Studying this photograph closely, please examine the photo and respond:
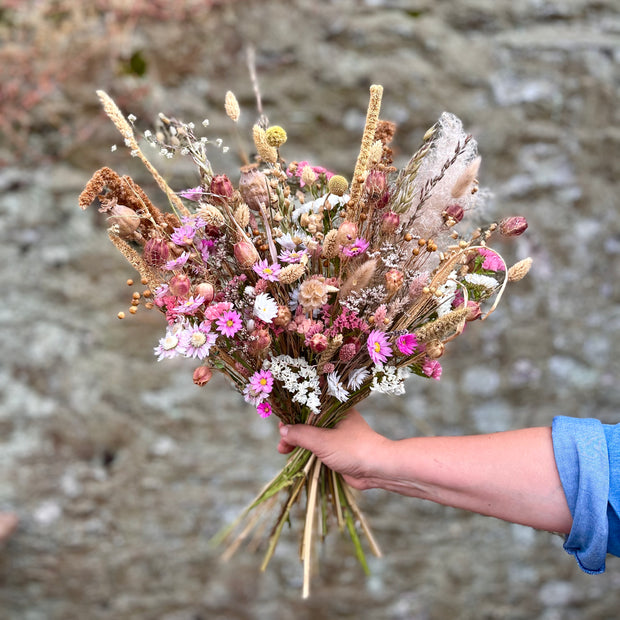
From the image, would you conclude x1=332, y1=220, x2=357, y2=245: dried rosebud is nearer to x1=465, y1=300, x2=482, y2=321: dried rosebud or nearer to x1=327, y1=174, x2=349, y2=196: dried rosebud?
x1=327, y1=174, x2=349, y2=196: dried rosebud

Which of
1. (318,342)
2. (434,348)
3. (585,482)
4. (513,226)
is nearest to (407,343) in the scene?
(434,348)

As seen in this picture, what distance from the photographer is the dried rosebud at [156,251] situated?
0.84 meters

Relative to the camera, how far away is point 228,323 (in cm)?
84

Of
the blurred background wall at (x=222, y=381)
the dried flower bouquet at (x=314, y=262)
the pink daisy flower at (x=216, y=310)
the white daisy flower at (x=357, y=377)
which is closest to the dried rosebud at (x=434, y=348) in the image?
the dried flower bouquet at (x=314, y=262)

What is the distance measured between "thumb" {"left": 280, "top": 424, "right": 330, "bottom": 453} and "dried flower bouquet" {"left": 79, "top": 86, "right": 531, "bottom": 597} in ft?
0.32

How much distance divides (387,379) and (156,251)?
42 centimetres

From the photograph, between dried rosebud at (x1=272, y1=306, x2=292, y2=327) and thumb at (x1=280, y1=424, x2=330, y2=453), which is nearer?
dried rosebud at (x1=272, y1=306, x2=292, y2=327)

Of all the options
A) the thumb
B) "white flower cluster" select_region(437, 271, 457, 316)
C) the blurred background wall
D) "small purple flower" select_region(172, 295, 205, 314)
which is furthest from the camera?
the blurred background wall

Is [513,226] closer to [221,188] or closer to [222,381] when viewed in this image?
[221,188]

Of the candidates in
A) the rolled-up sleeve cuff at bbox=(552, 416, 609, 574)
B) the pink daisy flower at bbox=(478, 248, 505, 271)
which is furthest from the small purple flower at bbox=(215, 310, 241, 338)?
the rolled-up sleeve cuff at bbox=(552, 416, 609, 574)

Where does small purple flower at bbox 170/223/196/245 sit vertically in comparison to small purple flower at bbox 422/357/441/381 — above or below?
above

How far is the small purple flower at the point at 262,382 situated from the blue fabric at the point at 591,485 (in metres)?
0.49

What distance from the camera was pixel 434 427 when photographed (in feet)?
6.82

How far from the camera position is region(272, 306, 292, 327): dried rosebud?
2.75ft
